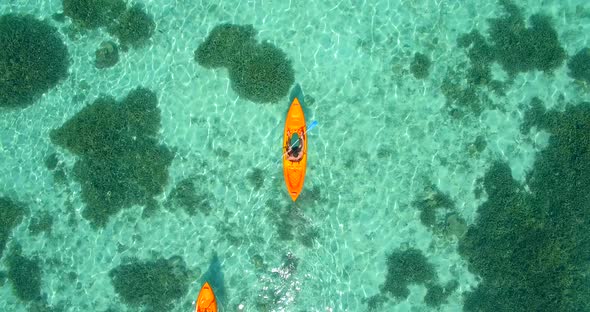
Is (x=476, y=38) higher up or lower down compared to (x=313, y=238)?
higher up

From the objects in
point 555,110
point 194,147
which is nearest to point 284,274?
point 194,147

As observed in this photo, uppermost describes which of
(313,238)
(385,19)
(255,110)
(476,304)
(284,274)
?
(385,19)

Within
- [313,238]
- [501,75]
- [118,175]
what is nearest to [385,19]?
[501,75]

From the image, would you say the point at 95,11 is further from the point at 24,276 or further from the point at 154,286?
the point at 154,286

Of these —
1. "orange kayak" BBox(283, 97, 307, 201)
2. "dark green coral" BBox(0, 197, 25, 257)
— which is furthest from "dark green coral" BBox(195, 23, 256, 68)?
"dark green coral" BBox(0, 197, 25, 257)

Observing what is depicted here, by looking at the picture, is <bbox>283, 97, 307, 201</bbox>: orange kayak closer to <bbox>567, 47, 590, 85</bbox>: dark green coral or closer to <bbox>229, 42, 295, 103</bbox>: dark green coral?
<bbox>229, 42, 295, 103</bbox>: dark green coral

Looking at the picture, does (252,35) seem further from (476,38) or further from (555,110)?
(555,110)

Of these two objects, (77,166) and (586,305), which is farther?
(77,166)
